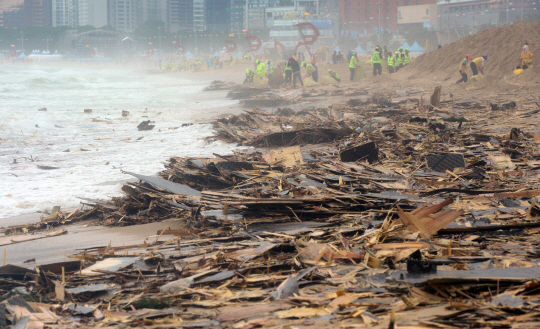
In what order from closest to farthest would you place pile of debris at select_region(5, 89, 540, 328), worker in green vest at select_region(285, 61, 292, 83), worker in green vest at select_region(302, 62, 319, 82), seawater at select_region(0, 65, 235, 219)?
pile of debris at select_region(5, 89, 540, 328) < seawater at select_region(0, 65, 235, 219) < worker in green vest at select_region(285, 61, 292, 83) < worker in green vest at select_region(302, 62, 319, 82)

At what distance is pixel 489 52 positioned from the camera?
1106 inches

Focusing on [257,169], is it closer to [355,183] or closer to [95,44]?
[355,183]

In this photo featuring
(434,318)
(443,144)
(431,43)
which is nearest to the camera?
(434,318)

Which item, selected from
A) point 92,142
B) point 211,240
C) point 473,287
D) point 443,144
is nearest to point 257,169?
point 211,240

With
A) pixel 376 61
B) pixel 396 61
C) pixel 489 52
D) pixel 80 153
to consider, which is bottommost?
pixel 80 153

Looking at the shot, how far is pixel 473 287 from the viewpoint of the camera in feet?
9.62

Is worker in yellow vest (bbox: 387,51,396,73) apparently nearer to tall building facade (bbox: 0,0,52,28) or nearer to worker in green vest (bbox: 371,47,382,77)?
worker in green vest (bbox: 371,47,382,77)

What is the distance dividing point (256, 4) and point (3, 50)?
303 ft

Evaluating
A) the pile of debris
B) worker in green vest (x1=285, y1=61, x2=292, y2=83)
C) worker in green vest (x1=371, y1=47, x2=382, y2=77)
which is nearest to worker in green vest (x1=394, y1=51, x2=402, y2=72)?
worker in green vest (x1=371, y1=47, x2=382, y2=77)

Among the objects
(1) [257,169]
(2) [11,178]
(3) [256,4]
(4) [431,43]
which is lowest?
(2) [11,178]

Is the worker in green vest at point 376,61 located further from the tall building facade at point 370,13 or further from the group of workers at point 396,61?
the tall building facade at point 370,13

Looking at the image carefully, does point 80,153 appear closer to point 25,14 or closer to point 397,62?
point 397,62

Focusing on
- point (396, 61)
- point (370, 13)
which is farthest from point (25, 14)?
point (396, 61)

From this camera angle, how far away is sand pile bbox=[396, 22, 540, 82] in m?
26.0
